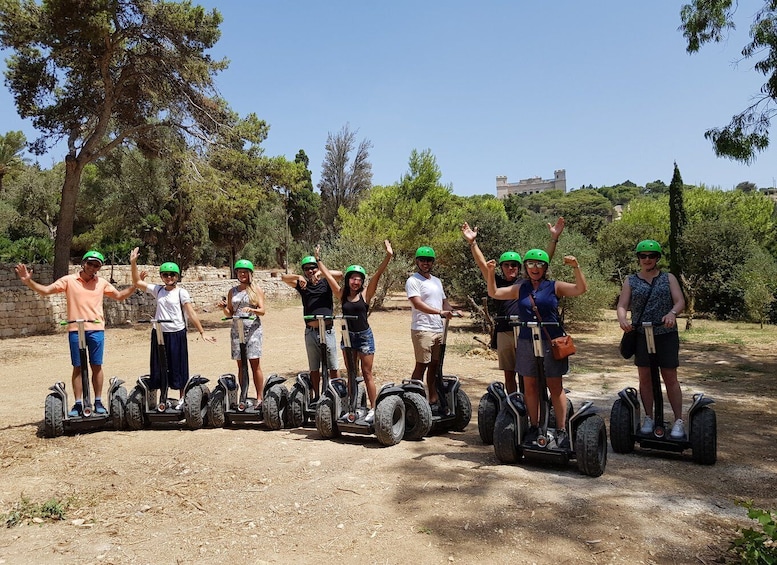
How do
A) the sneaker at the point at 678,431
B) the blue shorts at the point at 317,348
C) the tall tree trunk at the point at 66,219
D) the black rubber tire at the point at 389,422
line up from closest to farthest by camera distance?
the sneaker at the point at 678,431
the black rubber tire at the point at 389,422
the blue shorts at the point at 317,348
the tall tree trunk at the point at 66,219

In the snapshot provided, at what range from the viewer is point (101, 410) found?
6.39 m

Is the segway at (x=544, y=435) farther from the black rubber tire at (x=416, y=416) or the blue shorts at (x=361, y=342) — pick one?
the blue shorts at (x=361, y=342)

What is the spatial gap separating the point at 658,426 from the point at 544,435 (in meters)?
1.21

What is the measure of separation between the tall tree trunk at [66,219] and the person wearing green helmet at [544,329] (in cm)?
1664

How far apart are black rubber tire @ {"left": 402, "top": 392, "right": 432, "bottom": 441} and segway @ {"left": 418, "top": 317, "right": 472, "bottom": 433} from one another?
0.35 meters

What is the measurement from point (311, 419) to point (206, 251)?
35.8 m

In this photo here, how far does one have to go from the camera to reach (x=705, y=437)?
479cm

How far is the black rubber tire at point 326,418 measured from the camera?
5.77 m

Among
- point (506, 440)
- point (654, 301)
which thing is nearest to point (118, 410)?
point (506, 440)

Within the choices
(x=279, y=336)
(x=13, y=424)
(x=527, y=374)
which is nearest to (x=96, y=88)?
(x=279, y=336)

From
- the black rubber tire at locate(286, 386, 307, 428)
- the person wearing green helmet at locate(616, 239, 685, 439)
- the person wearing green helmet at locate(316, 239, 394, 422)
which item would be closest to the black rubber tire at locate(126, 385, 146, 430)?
the black rubber tire at locate(286, 386, 307, 428)

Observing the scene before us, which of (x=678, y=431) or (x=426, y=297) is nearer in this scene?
(x=678, y=431)

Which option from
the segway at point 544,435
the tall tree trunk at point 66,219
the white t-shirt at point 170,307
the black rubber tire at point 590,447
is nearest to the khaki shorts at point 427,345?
the segway at point 544,435

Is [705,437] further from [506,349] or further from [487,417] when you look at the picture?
[506,349]
